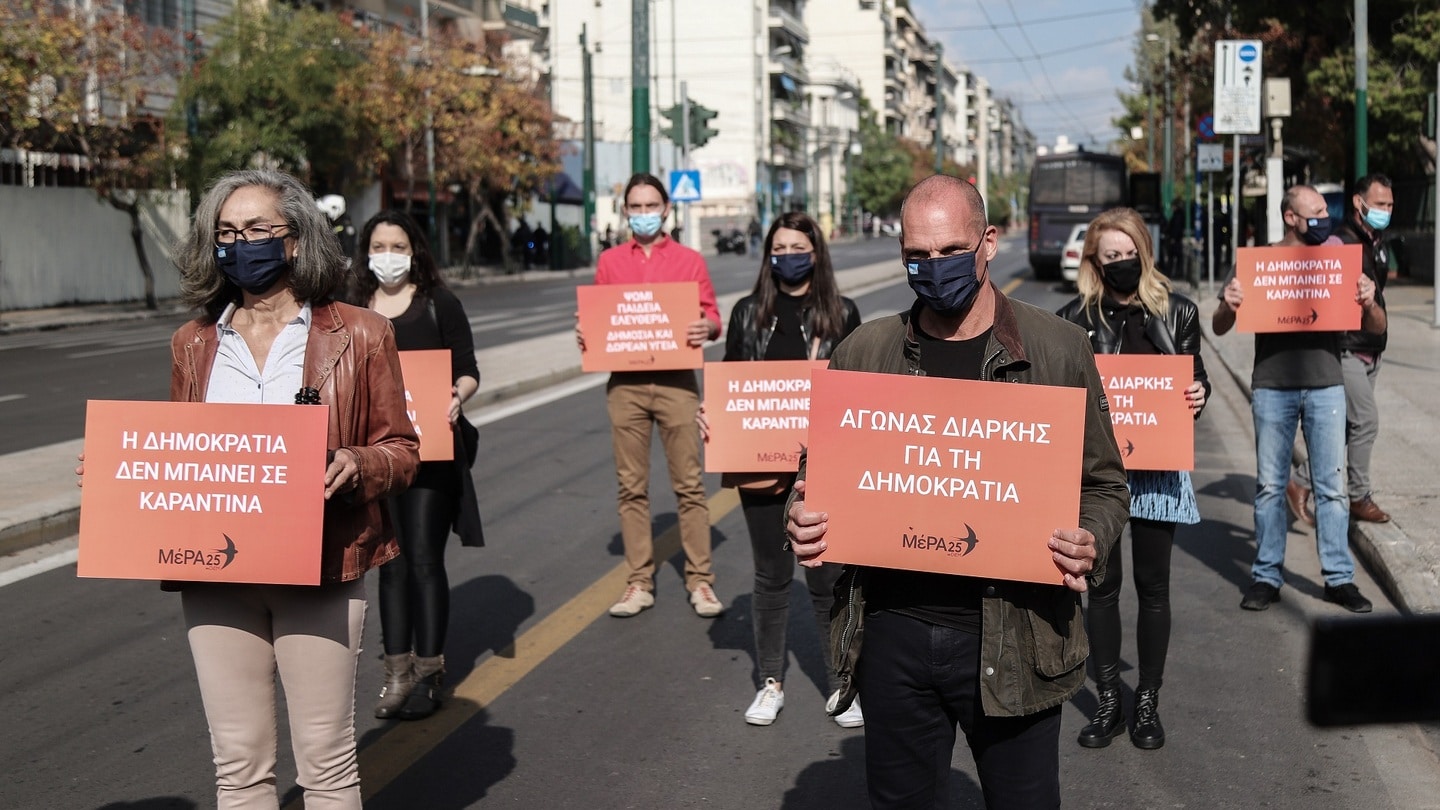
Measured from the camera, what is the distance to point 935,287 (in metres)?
3.14

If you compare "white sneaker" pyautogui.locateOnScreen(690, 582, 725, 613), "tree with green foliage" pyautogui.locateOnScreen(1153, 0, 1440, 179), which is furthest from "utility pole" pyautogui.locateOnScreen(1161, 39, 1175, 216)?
"white sneaker" pyautogui.locateOnScreen(690, 582, 725, 613)

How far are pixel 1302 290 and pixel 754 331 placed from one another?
9.17ft

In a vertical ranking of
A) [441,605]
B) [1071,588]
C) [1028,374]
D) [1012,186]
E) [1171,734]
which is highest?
[1012,186]

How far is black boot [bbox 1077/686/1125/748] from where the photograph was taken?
5363 millimetres

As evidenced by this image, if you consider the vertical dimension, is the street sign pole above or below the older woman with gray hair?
above

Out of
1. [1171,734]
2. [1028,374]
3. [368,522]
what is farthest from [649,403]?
[1028,374]

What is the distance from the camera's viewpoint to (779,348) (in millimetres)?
6137

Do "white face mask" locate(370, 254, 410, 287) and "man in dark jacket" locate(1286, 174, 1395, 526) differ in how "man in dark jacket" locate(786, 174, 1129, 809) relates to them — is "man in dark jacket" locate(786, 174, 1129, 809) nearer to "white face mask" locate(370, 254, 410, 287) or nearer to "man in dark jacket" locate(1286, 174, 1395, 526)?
"white face mask" locate(370, 254, 410, 287)

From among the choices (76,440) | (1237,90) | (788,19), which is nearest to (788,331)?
(76,440)

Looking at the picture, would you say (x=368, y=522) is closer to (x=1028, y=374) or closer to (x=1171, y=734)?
(x=1028, y=374)

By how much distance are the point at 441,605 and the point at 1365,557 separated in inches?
A: 205

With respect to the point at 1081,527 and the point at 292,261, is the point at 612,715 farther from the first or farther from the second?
the point at 1081,527

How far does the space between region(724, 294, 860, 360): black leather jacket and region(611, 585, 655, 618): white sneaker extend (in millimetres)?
1541

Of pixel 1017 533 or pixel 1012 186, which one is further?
pixel 1012 186
